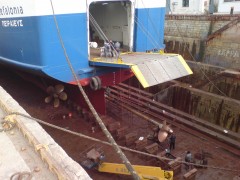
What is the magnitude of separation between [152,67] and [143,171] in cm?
263

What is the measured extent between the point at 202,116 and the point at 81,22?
688 cm

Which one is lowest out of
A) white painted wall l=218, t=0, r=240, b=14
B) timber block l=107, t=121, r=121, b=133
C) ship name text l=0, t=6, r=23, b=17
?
timber block l=107, t=121, r=121, b=133

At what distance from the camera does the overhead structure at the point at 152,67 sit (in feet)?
19.9

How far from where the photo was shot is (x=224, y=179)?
18.0ft

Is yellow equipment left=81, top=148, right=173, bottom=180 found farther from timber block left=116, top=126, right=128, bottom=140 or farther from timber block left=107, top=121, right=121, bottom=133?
timber block left=107, top=121, right=121, bottom=133

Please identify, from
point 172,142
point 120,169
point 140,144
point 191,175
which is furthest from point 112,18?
point 191,175

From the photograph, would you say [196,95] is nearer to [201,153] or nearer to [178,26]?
[201,153]

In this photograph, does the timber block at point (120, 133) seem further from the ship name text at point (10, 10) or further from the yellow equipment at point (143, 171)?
the ship name text at point (10, 10)

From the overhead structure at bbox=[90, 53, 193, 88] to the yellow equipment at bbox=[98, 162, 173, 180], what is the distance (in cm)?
187

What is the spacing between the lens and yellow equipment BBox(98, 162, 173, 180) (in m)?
4.93

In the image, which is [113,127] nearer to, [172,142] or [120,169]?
[172,142]

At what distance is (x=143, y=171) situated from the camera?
205 inches

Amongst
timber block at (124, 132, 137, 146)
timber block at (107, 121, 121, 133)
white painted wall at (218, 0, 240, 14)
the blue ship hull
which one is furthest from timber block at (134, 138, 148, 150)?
white painted wall at (218, 0, 240, 14)

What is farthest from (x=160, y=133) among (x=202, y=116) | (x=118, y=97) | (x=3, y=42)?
(x=3, y=42)
